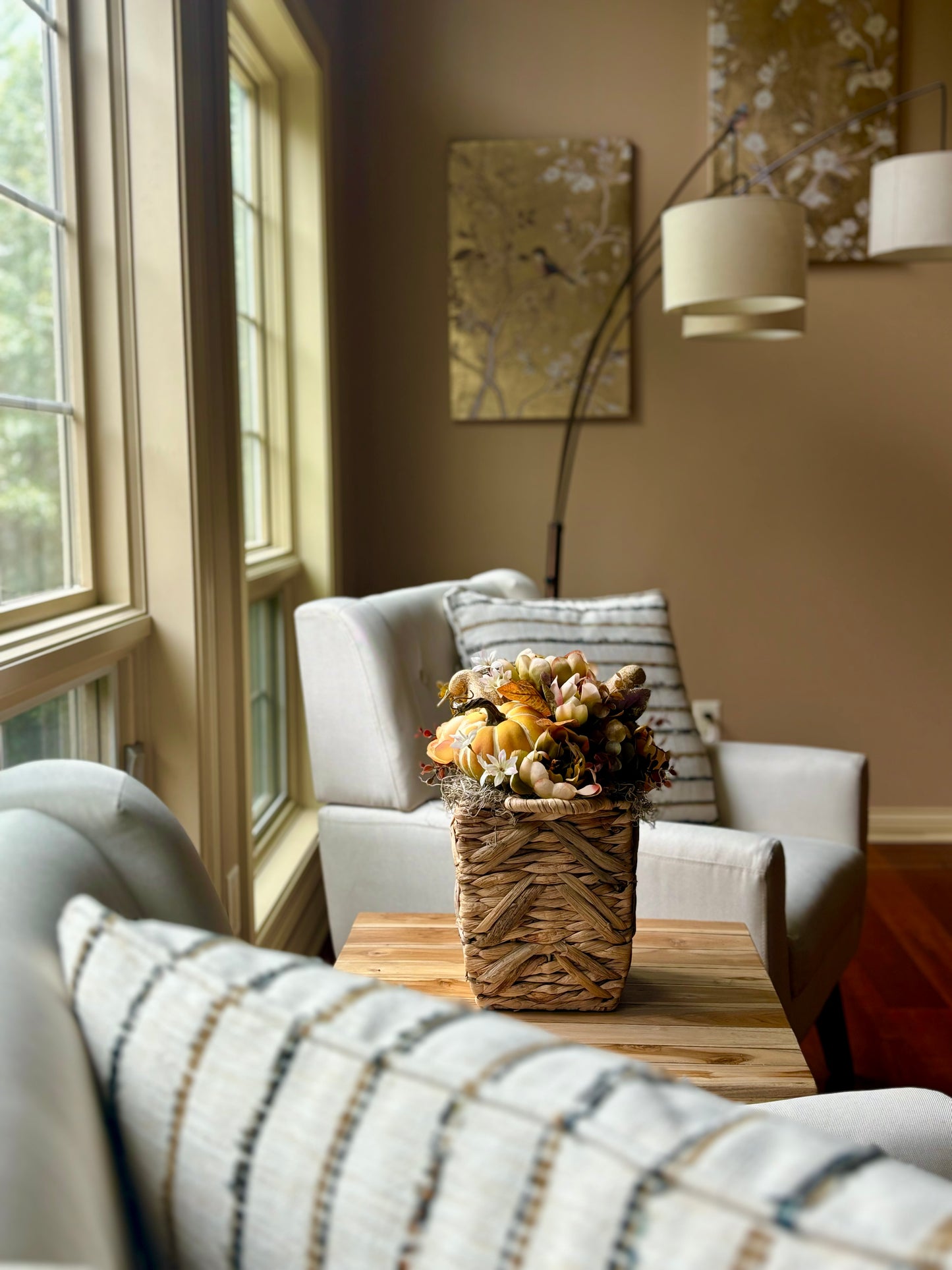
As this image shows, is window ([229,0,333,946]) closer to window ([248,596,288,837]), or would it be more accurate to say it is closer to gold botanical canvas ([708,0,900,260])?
window ([248,596,288,837])

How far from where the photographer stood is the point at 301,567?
303 centimetres

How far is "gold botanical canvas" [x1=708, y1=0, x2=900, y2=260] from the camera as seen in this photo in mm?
3316

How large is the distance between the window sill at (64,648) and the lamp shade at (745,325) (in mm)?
1619

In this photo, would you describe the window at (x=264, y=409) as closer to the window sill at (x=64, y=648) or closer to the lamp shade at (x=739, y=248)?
the window sill at (x=64, y=648)

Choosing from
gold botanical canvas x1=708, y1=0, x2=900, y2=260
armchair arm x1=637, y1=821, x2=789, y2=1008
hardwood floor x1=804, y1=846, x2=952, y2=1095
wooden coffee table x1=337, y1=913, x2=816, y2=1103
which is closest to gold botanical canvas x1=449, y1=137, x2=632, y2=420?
gold botanical canvas x1=708, y1=0, x2=900, y2=260

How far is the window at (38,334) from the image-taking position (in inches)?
58.3

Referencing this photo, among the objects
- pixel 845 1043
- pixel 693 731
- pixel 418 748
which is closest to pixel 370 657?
pixel 418 748

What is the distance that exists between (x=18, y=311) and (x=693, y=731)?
1.36m

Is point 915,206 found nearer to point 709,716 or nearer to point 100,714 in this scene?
point 709,716

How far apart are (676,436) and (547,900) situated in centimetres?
253

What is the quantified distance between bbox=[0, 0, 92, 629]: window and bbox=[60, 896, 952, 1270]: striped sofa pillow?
1.05 metres

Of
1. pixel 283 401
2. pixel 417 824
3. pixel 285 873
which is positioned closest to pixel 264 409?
pixel 283 401

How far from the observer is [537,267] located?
337cm

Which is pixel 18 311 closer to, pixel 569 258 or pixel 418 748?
pixel 418 748
